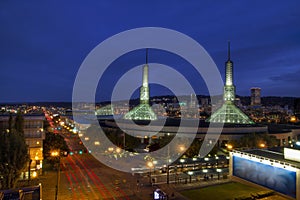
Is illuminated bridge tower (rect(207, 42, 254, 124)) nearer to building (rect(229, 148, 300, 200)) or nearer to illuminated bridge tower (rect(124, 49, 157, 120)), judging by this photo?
illuminated bridge tower (rect(124, 49, 157, 120))

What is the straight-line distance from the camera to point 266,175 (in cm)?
2431

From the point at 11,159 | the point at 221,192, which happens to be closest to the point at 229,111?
the point at 221,192

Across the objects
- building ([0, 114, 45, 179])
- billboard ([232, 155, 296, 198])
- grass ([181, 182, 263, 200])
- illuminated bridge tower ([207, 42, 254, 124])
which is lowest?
grass ([181, 182, 263, 200])

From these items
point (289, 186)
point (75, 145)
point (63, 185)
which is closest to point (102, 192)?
point (63, 185)

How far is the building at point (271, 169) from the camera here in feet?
71.9

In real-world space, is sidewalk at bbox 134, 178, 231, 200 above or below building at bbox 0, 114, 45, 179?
below

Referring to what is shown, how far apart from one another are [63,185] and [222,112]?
2079 inches

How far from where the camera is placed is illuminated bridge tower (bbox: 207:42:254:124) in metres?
66.9

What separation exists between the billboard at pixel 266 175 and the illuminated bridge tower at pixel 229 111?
3946cm

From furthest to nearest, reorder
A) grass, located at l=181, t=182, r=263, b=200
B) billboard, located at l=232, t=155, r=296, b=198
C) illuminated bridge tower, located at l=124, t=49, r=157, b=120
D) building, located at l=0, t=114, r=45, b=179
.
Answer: illuminated bridge tower, located at l=124, t=49, r=157, b=120 < building, located at l=0, t=114, r=45, b=179 < grass, located at l=181, t=182, r=263, b=200 < billboard, located at l=232, t=155, r=296, b=198

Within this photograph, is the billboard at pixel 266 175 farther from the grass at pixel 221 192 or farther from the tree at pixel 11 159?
the tree at pixel 11 159

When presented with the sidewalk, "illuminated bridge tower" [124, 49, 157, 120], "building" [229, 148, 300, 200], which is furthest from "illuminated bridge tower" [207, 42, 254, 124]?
the sidewalk

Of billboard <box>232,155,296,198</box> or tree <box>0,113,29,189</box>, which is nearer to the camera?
billboard <box>232,155,296,198</box>

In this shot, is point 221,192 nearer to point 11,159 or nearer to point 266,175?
point 266,175
